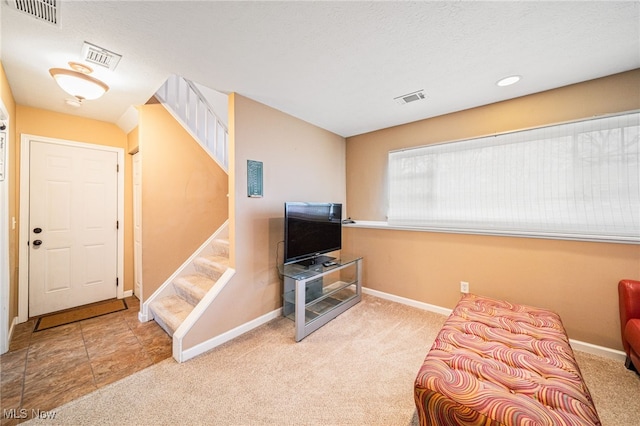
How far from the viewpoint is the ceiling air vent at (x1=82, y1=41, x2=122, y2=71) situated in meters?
1.70

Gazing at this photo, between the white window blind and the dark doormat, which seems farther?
the dark doormat

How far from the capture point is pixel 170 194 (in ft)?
9.76

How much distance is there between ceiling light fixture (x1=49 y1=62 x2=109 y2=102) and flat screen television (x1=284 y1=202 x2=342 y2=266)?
1.95 metres

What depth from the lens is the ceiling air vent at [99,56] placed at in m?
1.70

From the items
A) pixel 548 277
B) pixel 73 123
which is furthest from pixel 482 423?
pixel 73 123

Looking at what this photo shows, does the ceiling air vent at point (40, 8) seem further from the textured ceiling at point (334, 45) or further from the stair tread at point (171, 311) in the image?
the stair tread at point (171, 311)

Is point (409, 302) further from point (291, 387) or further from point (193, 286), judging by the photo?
point (193, 286)

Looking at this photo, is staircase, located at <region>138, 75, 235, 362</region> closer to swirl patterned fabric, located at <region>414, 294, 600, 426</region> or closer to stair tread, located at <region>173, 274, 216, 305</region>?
stair tread, located at <region>173, 274, 216, 305</region>

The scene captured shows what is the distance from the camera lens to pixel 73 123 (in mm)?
3064

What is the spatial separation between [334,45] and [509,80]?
1.67 metres

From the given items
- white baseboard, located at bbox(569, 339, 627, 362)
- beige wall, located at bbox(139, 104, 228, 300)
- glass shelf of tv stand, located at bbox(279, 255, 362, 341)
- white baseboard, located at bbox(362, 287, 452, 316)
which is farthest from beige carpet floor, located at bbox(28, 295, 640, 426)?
beige wall, located at bbox(139, 104, 228, 300)

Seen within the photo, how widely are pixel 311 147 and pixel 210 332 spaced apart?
8.00ft

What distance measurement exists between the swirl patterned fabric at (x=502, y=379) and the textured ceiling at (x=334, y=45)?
2021mm

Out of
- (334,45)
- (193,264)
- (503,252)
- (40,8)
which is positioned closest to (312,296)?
(193,264)
